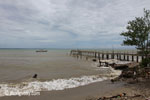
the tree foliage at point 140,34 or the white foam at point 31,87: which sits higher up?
the tree foliage at point 140,34

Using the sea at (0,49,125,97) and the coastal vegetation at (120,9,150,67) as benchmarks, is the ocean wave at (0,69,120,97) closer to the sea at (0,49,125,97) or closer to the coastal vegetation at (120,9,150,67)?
the sea at (0,49,125,97)

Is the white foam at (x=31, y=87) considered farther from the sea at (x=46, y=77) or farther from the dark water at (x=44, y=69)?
the dark water at (x=44, y=69)

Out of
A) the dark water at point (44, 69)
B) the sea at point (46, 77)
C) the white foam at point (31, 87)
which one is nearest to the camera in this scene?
the white foam at point (31, 87)

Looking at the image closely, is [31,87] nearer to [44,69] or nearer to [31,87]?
[31,87]

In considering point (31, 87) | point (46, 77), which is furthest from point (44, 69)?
point (31, 87)

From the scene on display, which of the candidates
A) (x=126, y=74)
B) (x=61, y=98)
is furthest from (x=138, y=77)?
(x=61, y=98)

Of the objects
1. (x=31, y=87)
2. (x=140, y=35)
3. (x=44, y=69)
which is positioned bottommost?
(x=44, y=69)

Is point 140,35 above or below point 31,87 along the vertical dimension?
above

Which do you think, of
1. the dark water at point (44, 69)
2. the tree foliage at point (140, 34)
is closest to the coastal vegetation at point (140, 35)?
the tree foliage at point (140, 34)

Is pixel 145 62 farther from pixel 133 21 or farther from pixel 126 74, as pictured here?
pixel 133 21

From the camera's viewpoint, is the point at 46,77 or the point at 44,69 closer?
the point at 46,77

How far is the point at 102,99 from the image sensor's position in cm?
624

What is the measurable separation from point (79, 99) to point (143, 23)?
35.2ft

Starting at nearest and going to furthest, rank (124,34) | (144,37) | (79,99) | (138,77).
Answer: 1. (79,99)
2. (138,77)
3. (144,37)
4. (124,34)
